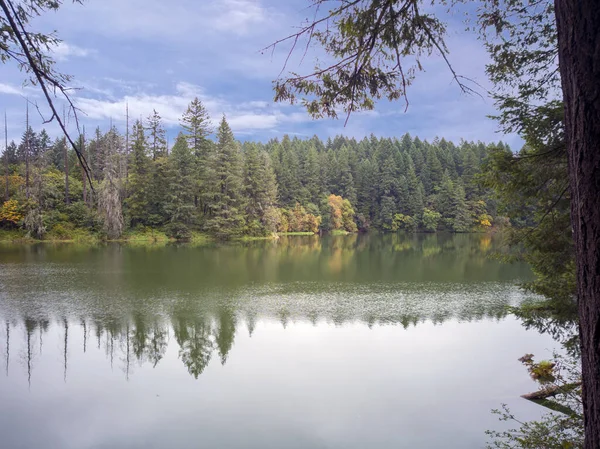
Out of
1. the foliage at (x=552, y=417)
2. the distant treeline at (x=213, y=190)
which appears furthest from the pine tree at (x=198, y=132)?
the foliage at (x=552, y=417)

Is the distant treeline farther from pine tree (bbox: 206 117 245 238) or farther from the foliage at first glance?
the foliage

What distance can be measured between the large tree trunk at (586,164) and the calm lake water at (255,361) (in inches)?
178

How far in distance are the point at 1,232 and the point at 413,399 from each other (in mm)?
31038

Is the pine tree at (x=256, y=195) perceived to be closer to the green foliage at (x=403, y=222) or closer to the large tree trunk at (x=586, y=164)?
the green foliage at (x=403, y=222)

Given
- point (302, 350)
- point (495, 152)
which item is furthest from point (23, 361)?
point (495, 152)

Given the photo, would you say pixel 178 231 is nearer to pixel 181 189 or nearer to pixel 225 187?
pixel 181 189

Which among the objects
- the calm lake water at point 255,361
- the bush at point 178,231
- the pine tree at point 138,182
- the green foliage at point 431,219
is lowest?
the calm lake water at point 255,361

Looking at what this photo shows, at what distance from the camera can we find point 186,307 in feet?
38.8

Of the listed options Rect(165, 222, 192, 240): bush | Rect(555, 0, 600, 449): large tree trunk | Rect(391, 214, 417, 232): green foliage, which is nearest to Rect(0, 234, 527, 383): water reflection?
Rect(555, 0, 600, 449): large tree trunk

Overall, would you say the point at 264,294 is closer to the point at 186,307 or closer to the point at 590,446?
the point at 186,307

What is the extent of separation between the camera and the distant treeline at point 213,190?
30.8m

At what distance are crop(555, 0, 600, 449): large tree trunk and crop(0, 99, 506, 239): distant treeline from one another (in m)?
26.7

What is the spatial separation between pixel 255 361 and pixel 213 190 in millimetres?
28061

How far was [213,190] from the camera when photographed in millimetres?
34875
